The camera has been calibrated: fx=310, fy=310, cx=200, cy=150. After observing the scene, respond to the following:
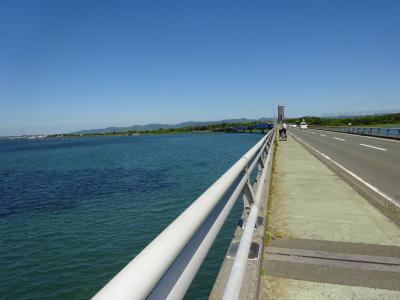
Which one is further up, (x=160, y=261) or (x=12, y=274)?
(x=160, y=261)

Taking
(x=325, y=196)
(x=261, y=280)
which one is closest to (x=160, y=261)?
(x=261, y=280)

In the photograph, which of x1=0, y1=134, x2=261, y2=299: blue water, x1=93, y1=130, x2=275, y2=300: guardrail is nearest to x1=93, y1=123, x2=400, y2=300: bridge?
x1=93, y1=130, x2=275, y2=300: guardrail

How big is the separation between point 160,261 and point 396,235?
15.2 feet

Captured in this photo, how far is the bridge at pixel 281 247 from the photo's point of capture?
4.52 feet

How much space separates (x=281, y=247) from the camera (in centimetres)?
418

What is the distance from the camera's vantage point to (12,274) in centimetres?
873

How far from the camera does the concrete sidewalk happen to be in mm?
3165

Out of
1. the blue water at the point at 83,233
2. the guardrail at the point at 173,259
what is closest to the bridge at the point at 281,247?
the guardrail at the point at 173,259

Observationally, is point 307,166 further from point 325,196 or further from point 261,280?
point 261,280

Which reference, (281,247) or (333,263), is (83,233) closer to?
(281,247)

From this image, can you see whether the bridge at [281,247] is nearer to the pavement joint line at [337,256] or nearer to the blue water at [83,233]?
the pavement joint line at [337,256]

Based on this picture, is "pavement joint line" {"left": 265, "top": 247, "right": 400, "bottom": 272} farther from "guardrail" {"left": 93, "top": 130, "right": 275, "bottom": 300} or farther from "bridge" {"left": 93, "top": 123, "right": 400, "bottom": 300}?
"guardrail" {"left": 93, "top": 130, "right": 275, "bottom": 300}

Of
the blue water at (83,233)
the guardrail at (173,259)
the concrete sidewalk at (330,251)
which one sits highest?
the guardrail at (173,259)

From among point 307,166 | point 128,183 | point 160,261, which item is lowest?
point 128,183
